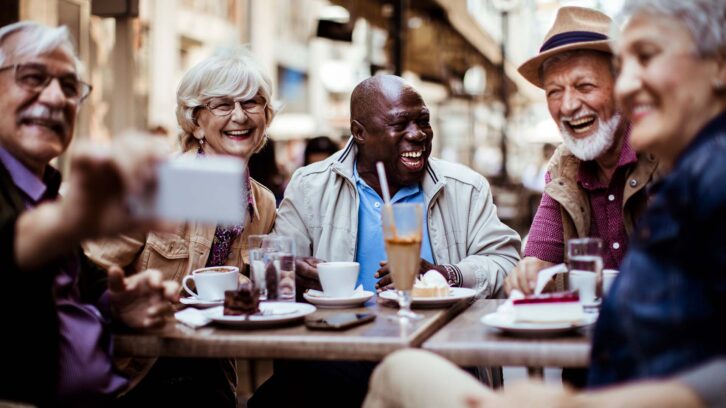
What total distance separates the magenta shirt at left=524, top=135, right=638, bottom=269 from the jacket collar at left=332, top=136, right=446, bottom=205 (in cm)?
44

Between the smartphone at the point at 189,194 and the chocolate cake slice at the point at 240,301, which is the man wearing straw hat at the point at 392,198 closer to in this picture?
the chocolate cake slice at the point at 240,301

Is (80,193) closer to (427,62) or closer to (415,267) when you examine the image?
(415,267)

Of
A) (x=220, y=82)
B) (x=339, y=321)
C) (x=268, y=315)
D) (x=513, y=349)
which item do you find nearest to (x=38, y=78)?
(x=268, y=315)

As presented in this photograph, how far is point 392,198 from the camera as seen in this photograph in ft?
11.1

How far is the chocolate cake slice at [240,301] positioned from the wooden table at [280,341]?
0.21 feet

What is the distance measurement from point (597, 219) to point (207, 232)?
1.51 meters

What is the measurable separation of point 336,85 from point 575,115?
40.0 ft

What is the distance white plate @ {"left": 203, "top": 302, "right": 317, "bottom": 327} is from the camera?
2209mm

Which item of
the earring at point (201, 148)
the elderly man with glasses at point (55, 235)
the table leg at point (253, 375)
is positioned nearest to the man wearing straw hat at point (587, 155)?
the earring at point (201, 148)

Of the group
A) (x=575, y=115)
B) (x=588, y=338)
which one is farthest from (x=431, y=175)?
(x=588, y=338)

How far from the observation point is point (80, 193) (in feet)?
4.77

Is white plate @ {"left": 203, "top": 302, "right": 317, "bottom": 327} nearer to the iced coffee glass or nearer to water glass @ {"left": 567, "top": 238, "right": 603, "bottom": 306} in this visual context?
the iced coffee glass

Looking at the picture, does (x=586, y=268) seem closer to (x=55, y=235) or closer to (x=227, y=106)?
(x=55, y=235)

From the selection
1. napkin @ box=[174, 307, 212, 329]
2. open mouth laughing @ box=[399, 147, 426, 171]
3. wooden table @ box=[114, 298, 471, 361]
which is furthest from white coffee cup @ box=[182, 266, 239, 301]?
open mouth laughing @ box=[399, 147, 426, 171]
